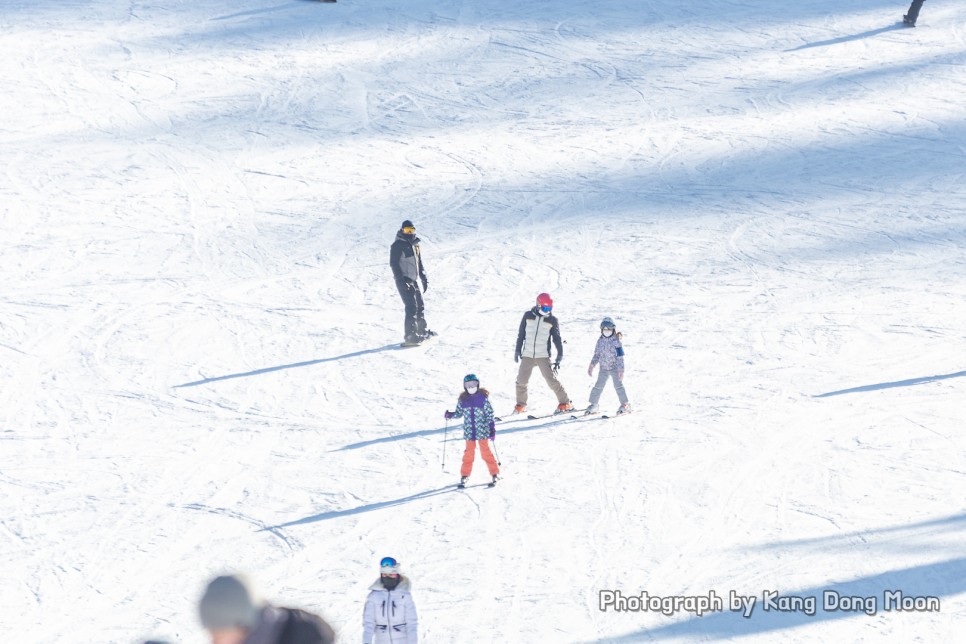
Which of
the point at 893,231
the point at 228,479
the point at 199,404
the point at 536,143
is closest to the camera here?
the point at 228,479

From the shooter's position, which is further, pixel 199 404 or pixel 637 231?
pixel 637 231

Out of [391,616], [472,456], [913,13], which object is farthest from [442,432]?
[913,13]

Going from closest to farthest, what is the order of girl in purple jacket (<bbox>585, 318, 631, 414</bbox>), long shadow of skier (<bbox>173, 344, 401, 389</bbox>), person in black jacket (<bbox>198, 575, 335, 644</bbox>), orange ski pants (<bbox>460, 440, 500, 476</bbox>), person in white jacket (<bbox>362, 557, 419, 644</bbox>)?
person in black jacket (<bbox>198, 575, 335, 644</bbox>), person in white jacket (<bbox>362, 557, 419, 644</bbox>), orange ski pants (<bbox>460, 440, 500, 476</bbox>), girl in purple jacket (<bbox>585, 318, 631, 414</bbox>), long shadow of skier (<bbox>173, 344, 401, 389</bbox>)

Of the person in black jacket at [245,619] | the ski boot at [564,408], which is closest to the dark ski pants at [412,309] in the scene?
the ski boot at [564,408]

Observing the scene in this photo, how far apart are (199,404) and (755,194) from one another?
10475mm

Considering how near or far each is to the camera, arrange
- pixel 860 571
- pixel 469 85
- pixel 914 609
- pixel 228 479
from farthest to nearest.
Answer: pixel 469 85 → pixel 228 479 → pixel 860 571 → pixel 914 609

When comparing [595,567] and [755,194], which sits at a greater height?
[755,194]

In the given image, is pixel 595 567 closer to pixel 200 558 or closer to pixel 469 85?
pixel 200 558

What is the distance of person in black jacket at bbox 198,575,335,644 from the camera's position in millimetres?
3826

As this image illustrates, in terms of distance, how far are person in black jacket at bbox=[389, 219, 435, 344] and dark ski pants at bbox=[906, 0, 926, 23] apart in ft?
56.3

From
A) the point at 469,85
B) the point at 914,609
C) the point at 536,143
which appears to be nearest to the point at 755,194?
the point at 536,143

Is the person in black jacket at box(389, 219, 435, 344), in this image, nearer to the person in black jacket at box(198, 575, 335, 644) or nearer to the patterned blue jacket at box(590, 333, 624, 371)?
the patterned blue jacket at box(590, 333, 624, 371)

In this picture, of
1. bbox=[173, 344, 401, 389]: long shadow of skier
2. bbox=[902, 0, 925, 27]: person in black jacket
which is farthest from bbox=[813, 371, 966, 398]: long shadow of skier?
bbox=[902, 0, 925, 27]: person in black jacket

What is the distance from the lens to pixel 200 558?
9250 millimetres
